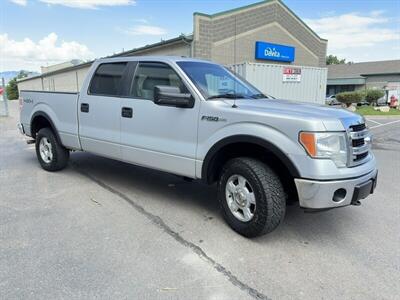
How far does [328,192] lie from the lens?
3.14m

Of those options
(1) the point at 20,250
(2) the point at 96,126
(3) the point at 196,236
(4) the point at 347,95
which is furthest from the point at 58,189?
(4) the point at 347,95

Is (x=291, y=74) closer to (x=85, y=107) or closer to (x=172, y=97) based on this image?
(x=85, y=107)

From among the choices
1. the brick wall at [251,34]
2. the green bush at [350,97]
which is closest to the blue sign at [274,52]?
the brick wall at [251,34]

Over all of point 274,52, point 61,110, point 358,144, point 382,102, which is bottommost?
point 382,102

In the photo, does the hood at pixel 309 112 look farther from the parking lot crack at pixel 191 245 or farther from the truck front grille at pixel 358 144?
the parking lot crack at pixel 191 245

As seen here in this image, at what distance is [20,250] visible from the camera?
337 cm

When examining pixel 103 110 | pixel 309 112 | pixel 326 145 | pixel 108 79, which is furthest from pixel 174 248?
pixel 108 79

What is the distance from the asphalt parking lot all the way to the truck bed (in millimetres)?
846

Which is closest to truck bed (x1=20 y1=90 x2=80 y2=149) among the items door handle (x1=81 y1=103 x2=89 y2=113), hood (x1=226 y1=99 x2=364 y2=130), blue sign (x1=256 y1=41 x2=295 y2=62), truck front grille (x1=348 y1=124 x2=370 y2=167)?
door handle (x1=81 y1=103 x2=89 y2=113)

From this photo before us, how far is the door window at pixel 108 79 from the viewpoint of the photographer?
498cm

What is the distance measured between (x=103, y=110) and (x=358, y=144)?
3413mm

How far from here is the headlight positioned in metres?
3.12

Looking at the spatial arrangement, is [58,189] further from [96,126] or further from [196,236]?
[196,236]

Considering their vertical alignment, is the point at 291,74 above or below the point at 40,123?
above
